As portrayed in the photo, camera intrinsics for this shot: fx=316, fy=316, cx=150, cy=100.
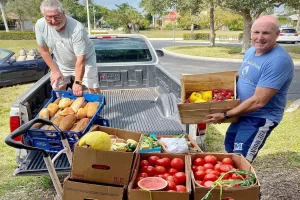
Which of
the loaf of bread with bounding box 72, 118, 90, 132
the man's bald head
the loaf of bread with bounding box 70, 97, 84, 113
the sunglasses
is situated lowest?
the loaf of bread with bounding box 72, 118, 90, 132

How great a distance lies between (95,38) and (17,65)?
4533mm

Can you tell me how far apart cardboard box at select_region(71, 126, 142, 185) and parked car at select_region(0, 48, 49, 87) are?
331 inches

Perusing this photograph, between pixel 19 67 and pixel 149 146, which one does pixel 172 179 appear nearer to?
pixel 149 146

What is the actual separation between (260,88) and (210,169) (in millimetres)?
862

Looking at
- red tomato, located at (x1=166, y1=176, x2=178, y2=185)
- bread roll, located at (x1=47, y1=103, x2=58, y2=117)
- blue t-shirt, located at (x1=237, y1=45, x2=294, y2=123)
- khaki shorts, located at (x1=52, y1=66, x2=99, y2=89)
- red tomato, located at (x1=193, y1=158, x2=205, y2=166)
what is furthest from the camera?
khaki shorts, located at (x1=52, y1=66, x2=99, y2=89)

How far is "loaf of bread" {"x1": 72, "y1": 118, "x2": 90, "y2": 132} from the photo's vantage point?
317 cm

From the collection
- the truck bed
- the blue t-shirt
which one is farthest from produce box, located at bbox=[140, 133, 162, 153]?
the blue t-shirt

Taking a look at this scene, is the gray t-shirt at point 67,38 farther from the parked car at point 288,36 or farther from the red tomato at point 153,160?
the parked car at point 288,36

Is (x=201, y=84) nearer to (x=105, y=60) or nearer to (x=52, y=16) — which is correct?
(x=52, y=16)

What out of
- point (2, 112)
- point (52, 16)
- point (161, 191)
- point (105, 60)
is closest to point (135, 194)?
point (161, 191)

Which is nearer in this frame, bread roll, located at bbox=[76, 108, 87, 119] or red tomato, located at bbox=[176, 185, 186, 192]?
red tomato, located at bbox=[176, 185, 186, 192]

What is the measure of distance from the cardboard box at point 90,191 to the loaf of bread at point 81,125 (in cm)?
99

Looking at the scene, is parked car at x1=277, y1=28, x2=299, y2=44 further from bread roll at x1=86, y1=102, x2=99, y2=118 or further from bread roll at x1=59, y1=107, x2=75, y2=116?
bread roll at x1=59, y1=107, x2=75, y2=116

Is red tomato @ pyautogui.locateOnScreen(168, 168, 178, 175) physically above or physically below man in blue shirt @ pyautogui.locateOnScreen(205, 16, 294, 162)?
below
